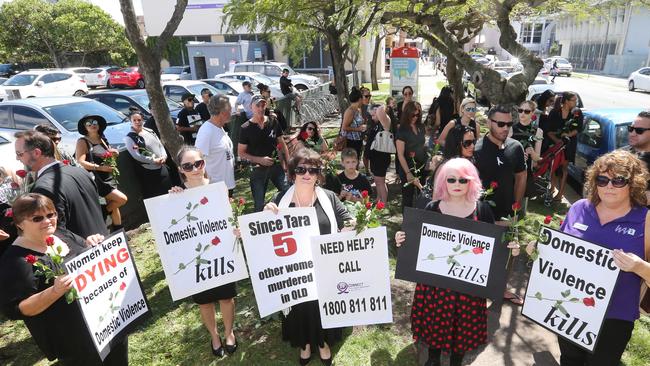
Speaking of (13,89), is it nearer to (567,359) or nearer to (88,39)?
(88,39)

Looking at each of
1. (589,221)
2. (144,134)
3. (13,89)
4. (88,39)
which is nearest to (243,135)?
(144,134)

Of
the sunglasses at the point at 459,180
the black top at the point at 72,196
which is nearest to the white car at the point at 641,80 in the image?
the sunglasses at the point at 459,180

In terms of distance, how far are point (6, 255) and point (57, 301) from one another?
42 centimetres

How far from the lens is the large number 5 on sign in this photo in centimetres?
327

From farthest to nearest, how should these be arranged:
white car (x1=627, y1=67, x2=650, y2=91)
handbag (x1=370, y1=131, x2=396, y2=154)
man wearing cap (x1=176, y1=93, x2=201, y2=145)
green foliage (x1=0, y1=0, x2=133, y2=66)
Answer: green foliage (x1=0, y1=0, x2=133, y2=66) → white car (x1=627, y1=67, x2=650, y2=91) → man wearing cap (x1=176, y1=93, x2=201, y2=145) → handbag (x1=370, y1=131, x2=396, y2=154)

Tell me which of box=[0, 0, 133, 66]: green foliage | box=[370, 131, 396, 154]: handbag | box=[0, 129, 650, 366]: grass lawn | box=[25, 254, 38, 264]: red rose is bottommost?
box=[0, 129, 650, 366]: grass lawn

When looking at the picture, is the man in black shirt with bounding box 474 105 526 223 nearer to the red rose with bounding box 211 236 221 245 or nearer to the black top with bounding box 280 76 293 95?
the red rose with bounding box 211 236 221 245

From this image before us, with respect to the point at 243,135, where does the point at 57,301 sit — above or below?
below

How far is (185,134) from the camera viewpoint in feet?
27.6

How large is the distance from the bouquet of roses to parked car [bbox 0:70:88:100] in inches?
826

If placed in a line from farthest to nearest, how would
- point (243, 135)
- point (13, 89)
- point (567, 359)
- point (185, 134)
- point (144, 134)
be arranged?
point (13, 89), point (185, 134), point (144, 134), point (243, 135), point (567, 359)

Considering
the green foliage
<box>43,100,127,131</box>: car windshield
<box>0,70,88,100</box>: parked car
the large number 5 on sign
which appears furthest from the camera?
the green foliage

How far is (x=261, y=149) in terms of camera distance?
5410 mm

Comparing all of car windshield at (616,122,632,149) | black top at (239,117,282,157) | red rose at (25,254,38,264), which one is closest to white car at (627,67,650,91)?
car windshield at (616,122,632,149)
